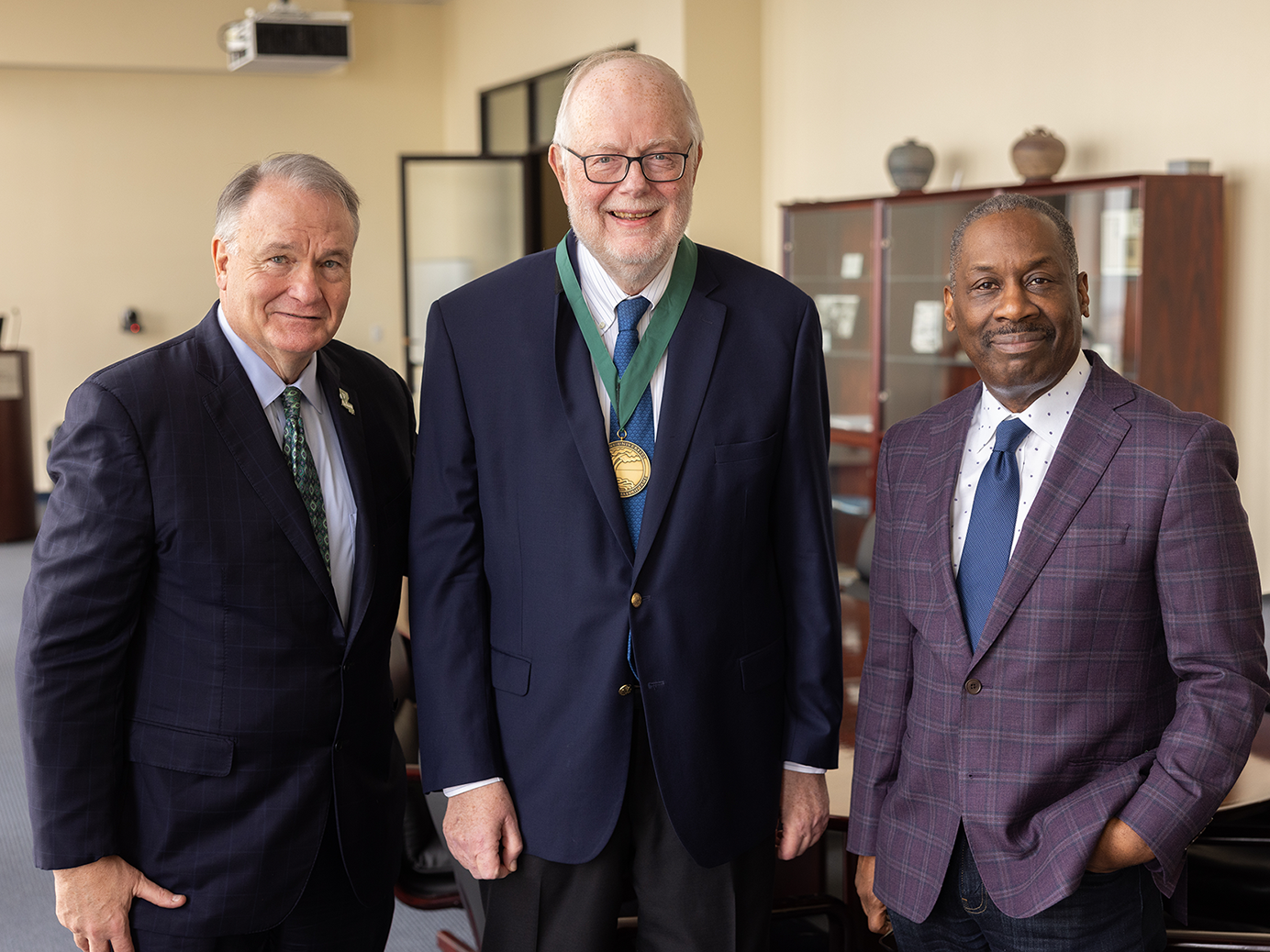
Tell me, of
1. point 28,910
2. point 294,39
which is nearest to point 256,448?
point 28,910

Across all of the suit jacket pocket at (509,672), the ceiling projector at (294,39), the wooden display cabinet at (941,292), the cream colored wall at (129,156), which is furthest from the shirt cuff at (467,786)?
the cream colored wall at (129,156)

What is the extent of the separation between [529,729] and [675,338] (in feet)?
1.94

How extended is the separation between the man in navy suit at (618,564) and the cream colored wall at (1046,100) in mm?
3395

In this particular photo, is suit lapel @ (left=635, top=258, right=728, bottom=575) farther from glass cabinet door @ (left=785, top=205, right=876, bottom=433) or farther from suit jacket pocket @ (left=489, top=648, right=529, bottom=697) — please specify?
glass cabinet door @ (left=785, top=205, right=876, bottom=433)

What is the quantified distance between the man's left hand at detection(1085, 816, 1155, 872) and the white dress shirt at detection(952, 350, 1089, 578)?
0.36 metres

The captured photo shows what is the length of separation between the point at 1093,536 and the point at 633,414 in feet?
2.06

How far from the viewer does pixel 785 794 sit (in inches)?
69.5

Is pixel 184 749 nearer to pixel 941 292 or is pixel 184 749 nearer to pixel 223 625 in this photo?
pixel 223 625

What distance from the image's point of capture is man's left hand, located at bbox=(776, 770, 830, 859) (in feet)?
5.78

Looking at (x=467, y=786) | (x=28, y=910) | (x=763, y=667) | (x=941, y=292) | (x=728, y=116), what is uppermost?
(x=728, y=116)

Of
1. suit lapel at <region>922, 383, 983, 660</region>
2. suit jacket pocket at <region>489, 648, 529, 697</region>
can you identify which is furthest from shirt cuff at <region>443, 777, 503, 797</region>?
suit lapel at <region>922, 383, 983, 660</region>

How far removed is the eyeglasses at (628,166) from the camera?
5.38 ft

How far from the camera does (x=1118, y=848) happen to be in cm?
147

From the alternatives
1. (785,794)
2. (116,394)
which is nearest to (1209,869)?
(785,794)
